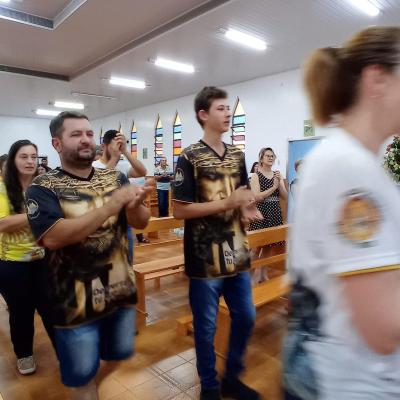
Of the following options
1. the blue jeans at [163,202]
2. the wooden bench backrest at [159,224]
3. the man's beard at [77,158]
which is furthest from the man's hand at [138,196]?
the blue jeans at [163,202]

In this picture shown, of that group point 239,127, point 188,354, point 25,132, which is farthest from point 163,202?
point 25,132

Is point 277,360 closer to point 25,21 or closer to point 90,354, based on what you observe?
point 90,354

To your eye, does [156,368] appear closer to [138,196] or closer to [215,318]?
[215,318]

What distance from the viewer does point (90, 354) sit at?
1.57 m

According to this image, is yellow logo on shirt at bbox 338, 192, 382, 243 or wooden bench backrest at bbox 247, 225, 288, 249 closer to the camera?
yellow logo on shirt at bbox 338, 192, 382, 243

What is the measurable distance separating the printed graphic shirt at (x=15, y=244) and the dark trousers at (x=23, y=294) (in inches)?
1.7

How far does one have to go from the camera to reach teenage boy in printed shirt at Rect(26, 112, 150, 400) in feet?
4.92

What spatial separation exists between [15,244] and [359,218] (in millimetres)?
2258

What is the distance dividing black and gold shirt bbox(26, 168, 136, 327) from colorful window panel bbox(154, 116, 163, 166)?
39.2ft

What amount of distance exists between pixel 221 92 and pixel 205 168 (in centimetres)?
48

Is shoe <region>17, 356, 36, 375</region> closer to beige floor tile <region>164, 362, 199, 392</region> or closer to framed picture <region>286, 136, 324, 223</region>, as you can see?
beige floor tile <region>164, 362, 199, 392</region>

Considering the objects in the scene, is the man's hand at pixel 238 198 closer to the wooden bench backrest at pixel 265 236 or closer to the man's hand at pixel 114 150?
the wooden bench backrest at pixel 265 236

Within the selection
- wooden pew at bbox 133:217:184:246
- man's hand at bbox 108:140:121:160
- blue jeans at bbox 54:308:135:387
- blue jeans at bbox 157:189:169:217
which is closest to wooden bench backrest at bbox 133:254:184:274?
wooden pew at bbox 133:217:184:246

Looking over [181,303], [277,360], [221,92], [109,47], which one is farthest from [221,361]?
[109,47]
